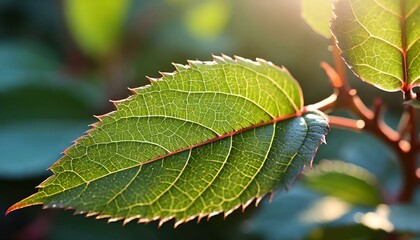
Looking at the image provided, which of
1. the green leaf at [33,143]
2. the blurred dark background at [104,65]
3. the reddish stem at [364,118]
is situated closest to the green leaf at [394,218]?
the reddish stem at [364,118]

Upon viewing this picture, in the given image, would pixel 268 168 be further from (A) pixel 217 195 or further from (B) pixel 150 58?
(B) pixel 150 58

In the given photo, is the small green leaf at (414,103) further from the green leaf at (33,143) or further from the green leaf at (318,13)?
the green leaf at (33,143)

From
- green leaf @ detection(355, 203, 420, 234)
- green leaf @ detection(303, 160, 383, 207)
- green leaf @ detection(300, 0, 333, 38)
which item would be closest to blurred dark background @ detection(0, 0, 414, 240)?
green leaf @ detection(303, 160, 383, 207)

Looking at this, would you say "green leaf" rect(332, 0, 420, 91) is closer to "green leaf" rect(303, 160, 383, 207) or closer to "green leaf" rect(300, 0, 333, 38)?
"green leaf" rect(300, 0, 333, 38)

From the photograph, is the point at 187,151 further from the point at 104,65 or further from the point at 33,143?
the point at 104,65

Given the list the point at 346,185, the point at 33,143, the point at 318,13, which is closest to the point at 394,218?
the point at 346,185
